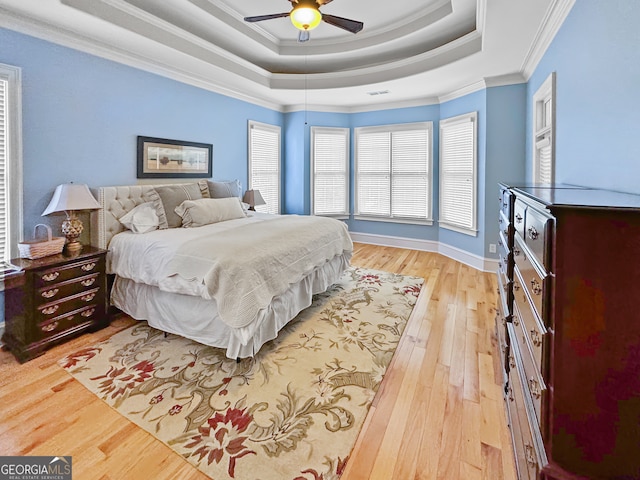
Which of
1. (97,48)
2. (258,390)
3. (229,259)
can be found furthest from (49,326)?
(97,48)

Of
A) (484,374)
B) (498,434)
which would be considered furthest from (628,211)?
(484,374)

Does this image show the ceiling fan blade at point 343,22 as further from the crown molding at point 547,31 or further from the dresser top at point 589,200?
the dresser top at point 589,200

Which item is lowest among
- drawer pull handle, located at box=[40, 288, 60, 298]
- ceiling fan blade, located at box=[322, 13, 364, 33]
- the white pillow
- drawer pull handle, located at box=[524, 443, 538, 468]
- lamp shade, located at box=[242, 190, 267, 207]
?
drawer pull handle, located at box=[524, 443, 538, 468]

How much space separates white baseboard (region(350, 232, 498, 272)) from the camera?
4770 mm

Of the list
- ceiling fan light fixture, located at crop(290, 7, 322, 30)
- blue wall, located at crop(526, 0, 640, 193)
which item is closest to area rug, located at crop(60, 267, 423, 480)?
blue wall, located at crop(526, 0, 640, 193)

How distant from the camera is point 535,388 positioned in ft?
3.78

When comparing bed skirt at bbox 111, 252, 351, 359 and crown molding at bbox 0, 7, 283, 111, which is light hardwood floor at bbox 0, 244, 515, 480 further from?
crown molding at bbox 0, 7, 283, 111

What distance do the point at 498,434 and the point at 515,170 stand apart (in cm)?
373

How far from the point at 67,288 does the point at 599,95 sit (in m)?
4.04

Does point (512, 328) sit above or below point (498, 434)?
above

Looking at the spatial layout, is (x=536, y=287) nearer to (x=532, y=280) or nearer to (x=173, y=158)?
(x=532, y=280)

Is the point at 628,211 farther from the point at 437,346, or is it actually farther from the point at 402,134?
the point at 402,134

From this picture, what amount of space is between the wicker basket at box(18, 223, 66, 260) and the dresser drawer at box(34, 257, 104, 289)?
23 centimetres

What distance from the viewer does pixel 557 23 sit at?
2.72 meters
